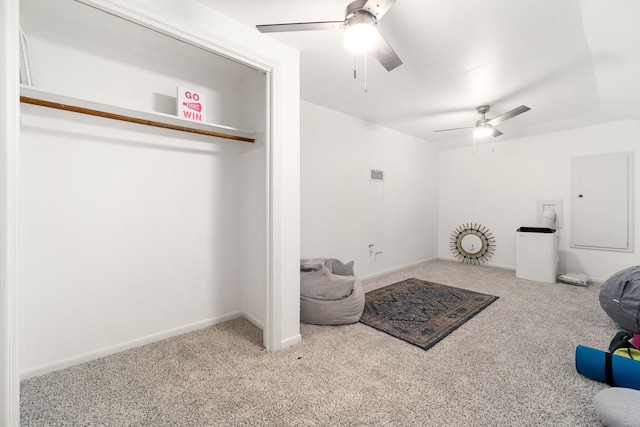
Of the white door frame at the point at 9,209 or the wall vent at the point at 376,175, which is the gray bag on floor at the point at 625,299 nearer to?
the wall vent at the point at 376,175

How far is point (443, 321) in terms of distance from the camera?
2555mm

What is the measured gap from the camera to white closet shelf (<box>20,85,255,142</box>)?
1.58 metres

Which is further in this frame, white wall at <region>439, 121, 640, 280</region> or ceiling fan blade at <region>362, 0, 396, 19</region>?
white wall at <region>439, 121, 640, 280</region>

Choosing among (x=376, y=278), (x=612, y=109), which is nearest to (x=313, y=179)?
(x=376, y=278)

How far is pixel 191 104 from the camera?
7.22ft

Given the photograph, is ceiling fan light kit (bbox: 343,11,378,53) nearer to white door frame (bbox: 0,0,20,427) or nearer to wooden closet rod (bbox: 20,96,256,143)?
wooden closet rod (bbox: 20,96,256,143)

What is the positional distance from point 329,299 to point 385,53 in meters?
2.03

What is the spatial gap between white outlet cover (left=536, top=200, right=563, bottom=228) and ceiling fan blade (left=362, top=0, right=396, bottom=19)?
15.1 ft

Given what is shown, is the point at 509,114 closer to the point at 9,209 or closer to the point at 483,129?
the point at 483,129

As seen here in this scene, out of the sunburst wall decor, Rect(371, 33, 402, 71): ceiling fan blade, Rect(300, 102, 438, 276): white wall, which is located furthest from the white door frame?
the sunburst wall decor

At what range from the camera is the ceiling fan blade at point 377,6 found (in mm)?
1285

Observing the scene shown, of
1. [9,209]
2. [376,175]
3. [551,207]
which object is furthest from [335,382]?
Result: [551,207]

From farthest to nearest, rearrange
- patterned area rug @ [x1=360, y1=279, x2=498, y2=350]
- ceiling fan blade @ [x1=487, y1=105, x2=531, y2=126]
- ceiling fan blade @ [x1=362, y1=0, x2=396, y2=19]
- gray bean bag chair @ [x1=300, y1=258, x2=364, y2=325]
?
ceiling fan blade @ [x1=487, y1=105, x2=531, y2=126], gray bean bag chair @ [x1=300, y1=258, x2=364, y2=325], patterned area rug @ [x1=360, y1=279, x2=498, y2=350], ceiling fan blade @ [x1=362, y1=0, x2=396, y2=19]

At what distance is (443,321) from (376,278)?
1561 millimetres
